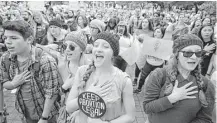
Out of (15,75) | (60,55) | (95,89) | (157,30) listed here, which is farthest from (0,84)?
(157,30)

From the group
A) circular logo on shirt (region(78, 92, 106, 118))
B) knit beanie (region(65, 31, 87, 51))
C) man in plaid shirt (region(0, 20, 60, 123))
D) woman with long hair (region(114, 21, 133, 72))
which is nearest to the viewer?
circular logo on shirt (region(78, 92, 106, 118))

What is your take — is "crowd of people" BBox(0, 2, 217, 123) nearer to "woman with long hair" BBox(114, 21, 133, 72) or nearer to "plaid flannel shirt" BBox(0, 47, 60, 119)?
"plaid flannel shirt" BBox(0, 47, 60, 119)

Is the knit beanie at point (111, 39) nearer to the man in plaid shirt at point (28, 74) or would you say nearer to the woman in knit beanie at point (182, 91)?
the woman in knit beanie at point (182, 91)

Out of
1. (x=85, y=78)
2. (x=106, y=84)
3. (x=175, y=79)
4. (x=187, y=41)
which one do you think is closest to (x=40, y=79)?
(x=85, y=78)

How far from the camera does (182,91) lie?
2143 millimetres

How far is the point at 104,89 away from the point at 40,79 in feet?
2.73

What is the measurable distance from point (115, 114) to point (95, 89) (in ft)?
0.94

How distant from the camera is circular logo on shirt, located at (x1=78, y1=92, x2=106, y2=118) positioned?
188 cm

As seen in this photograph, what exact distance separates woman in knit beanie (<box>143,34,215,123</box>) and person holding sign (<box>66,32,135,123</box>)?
293 mm

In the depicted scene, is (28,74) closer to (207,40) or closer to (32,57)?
(32,57)

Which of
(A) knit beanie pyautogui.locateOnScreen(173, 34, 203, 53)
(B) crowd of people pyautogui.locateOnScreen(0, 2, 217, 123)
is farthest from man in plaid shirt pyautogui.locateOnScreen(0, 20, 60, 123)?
(A) knit beanie pyautogui.locateOnScreen(173, 34, 203, 53)

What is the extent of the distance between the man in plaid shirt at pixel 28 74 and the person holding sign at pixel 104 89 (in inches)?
18.7

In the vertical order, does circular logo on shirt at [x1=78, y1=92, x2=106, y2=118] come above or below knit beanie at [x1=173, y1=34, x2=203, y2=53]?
below

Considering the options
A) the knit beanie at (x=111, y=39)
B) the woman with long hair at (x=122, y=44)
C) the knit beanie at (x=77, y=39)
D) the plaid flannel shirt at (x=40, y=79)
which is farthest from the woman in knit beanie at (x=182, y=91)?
the woman with long hair at (x=122, y=44)
